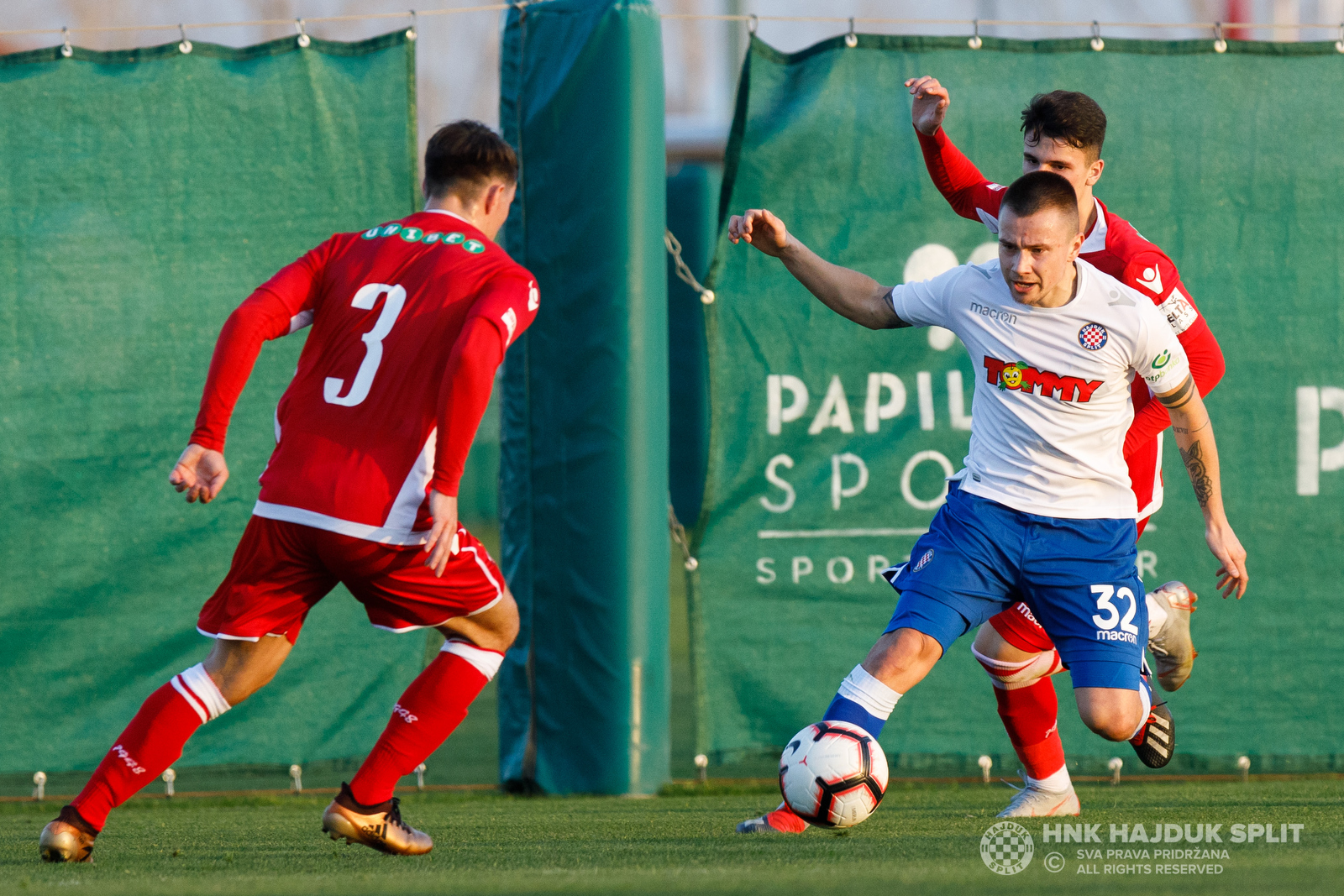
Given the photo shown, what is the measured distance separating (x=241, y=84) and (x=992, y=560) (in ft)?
10.3

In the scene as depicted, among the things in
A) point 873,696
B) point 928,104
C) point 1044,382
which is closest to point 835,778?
point 873,696

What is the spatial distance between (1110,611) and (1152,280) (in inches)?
39.1

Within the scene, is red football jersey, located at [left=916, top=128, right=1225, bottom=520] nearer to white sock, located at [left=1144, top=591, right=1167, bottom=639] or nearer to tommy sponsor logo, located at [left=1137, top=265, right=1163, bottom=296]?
tommy sponsor logo, located at [left=1137, top=265, right=1163, bottom=296]

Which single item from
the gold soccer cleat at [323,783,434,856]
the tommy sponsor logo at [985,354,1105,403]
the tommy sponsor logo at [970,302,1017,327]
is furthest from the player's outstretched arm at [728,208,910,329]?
the gold soccer cleat at [323,783,434,856]

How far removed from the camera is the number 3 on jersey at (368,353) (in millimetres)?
3518

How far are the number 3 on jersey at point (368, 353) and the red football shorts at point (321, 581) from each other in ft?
1.08

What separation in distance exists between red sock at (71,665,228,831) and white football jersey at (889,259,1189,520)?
2.02m

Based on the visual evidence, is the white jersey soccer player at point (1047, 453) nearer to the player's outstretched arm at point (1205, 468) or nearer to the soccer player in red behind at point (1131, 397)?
the player's outstretched arm at point (1205, 468)

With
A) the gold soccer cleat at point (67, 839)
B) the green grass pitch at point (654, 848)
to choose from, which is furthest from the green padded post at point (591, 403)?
the gold soccer cleat at point (67, 839)

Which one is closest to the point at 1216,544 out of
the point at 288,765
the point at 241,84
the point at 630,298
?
the point at 630,298

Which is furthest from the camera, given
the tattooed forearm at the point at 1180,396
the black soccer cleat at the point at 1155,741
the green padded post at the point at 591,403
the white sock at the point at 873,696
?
the green padded post at the point at 591,403

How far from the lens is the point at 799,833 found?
3.84 meters

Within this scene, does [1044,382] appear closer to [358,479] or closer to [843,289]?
[843,289]

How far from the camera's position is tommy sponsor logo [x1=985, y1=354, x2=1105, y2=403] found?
3.73 metres
